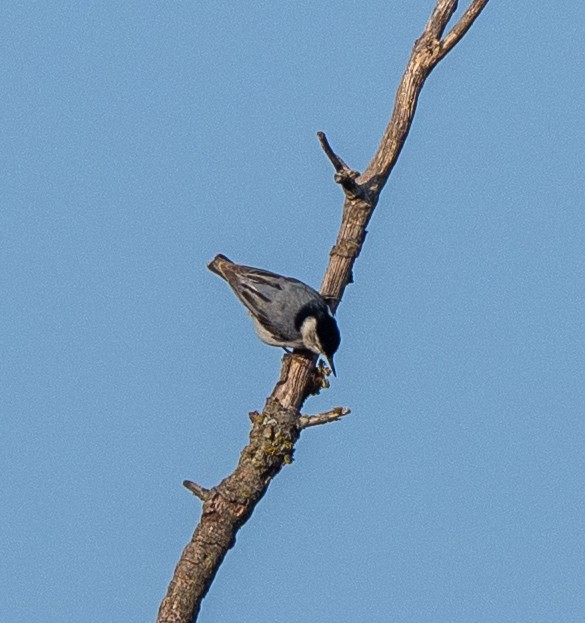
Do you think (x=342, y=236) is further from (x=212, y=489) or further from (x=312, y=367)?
(x=212, y=489)

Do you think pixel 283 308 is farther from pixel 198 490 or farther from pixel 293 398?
pixel 198 490

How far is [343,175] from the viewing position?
8.26m

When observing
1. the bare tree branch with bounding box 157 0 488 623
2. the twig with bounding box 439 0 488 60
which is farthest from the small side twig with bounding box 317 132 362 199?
the twig with bounding box 439 0 488 60

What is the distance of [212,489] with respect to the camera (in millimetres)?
7238

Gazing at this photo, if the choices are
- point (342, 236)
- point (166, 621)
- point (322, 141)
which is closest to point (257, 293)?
point (342, 236)

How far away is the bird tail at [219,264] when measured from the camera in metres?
11.1

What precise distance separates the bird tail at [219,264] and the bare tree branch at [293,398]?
2144mm

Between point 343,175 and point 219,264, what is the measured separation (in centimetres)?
314

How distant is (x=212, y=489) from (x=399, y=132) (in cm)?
297

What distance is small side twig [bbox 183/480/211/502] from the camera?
723 centimetres

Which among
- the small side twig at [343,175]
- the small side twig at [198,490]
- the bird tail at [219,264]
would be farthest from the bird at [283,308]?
the small side twig at [198,490]

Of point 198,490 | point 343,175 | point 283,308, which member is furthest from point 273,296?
point 198,490

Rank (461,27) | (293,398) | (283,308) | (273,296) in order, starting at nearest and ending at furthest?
(293,398) < (461,27) < (283,308) < (273,296)

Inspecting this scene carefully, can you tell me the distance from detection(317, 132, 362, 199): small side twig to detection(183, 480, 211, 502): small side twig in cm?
233
